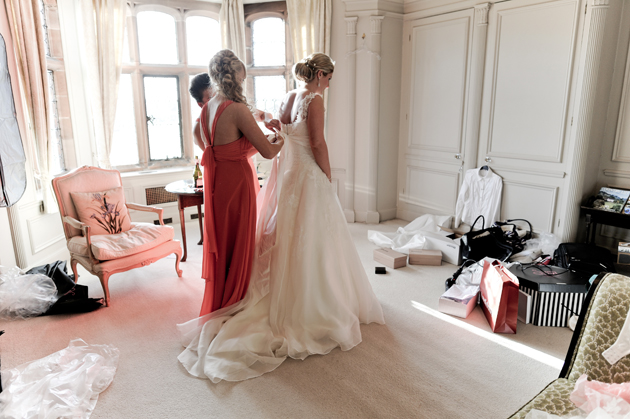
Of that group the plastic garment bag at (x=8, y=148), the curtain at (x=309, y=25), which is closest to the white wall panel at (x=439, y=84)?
the curtain at (x=309, y=25)

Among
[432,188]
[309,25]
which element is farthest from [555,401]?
[309,25]

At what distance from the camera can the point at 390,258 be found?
13.3 feet

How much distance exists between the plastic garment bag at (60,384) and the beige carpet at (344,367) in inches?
3.3

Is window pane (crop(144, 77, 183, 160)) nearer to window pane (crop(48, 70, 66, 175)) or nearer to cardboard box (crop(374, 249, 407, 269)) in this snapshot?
window pane (crop(48, 70, 66, 175))

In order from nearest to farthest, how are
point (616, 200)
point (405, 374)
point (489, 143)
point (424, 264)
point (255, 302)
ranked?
1. point (405, 374)
2. point (255, 302)
3. point (616, 200)
4. point (424, 264)
5. point (489, 143)

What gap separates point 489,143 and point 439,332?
245cm

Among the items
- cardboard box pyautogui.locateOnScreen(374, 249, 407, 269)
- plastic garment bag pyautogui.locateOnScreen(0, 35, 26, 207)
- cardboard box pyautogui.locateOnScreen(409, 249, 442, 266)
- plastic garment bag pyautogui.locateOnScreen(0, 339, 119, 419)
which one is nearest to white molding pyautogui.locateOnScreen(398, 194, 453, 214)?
cardboard box pyautogui.locateOnScreen(409, 249, 442, 266)

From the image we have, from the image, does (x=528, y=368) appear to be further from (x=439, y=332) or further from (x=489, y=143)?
(x=489, y=143)

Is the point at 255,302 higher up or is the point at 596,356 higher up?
the point at 596,356

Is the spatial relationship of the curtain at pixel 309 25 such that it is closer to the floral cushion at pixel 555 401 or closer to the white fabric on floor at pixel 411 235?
the white fabric on floor at pixel 411 235

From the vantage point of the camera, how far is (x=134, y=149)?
5383mm

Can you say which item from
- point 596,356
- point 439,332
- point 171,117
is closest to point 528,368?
point 439,332

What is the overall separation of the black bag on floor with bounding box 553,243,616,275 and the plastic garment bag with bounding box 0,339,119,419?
128 inches

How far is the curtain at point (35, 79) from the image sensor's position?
365 cm
